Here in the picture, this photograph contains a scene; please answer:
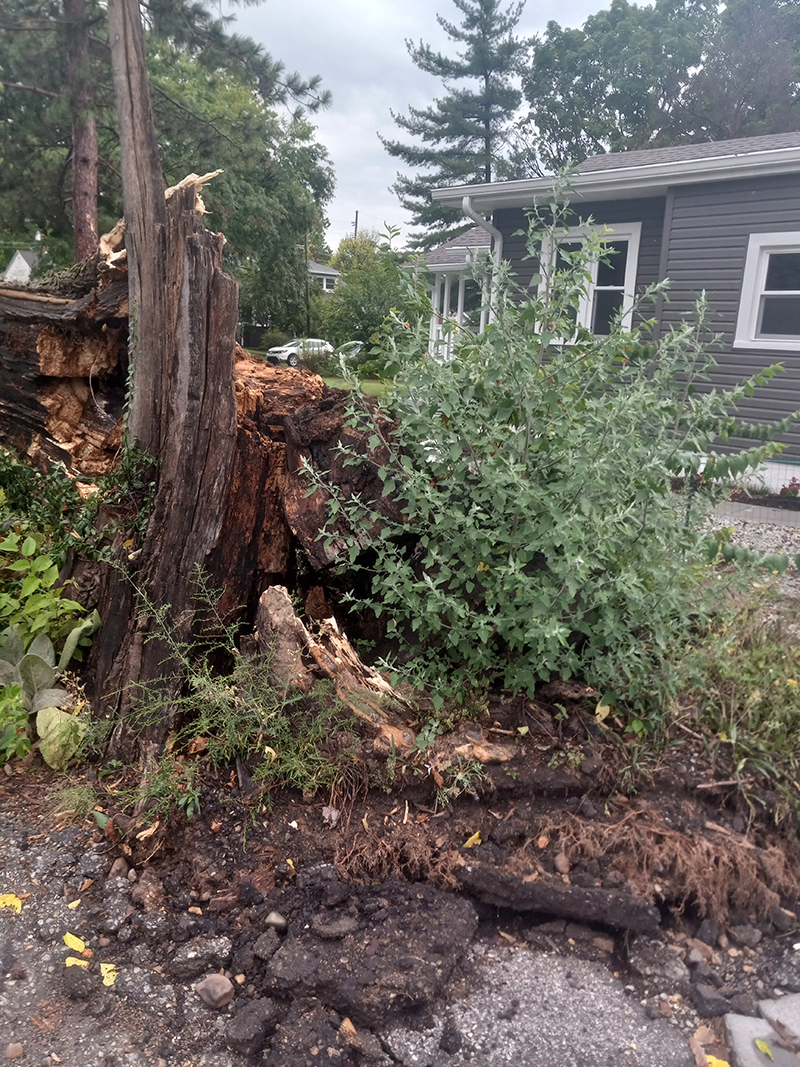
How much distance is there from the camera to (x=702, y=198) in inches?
381

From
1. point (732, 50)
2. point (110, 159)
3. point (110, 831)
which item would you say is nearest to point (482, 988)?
point (110, 831)

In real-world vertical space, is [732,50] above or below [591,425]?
above

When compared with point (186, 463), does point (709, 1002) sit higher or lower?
lower

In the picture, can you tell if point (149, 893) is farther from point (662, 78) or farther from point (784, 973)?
point (662, 78)

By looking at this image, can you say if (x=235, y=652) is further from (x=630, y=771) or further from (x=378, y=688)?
(x=630, y=771)

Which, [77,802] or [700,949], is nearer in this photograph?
[700,949]

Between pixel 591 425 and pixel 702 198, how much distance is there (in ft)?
27.7

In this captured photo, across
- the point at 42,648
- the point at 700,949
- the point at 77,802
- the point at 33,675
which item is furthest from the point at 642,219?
the point at 77,802

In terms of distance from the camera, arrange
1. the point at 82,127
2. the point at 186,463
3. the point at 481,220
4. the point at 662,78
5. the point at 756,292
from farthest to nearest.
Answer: the point at 662,78 < the point at 82,127 < the point at 481,220 < the point at 756,292 < the point at 186,463

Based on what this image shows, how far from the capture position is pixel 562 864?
2.45 meters

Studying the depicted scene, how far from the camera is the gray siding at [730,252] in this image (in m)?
9.19

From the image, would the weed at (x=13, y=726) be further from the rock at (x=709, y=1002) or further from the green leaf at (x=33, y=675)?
the rock at (x=709, y=1002)

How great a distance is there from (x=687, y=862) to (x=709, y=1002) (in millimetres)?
384

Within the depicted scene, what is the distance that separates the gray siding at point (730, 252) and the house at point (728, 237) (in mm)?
12
